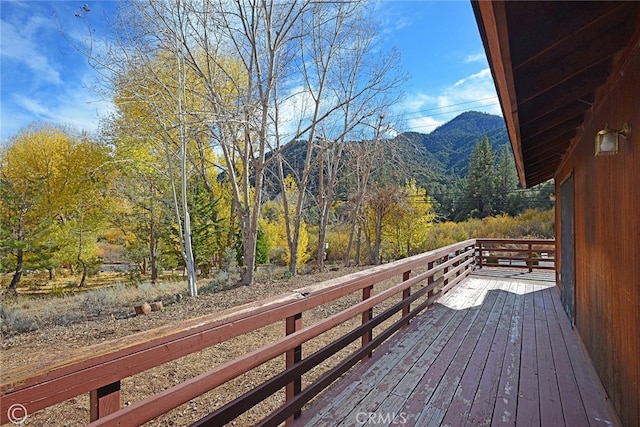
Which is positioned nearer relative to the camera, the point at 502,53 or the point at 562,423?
the point at 502,53

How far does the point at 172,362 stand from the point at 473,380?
3654mm

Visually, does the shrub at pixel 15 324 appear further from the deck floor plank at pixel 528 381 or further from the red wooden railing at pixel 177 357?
the deck floor plank at pixel 528 381

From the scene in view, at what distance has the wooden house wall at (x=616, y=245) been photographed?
163cm

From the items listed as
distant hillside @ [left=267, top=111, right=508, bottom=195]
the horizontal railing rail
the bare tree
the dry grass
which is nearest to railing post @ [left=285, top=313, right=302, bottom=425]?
the dry grass

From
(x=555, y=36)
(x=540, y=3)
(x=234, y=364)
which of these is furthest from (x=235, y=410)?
(x=555, y=36)

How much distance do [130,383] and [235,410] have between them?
280 centimetres

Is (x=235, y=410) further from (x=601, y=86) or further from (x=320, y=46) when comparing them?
(x=320, y=46)

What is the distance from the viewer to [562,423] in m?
1.97

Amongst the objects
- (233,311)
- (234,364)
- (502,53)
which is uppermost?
(502,53)

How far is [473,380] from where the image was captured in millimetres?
2500

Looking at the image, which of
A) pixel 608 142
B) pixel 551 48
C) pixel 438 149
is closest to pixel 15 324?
pixel 551 48

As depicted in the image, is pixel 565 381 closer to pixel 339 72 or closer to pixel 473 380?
pixel 473 380

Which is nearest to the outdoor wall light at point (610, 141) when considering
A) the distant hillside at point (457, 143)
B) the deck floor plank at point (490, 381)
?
the deck floor plank at point (490, 381)

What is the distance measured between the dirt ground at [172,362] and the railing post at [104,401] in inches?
6.6
